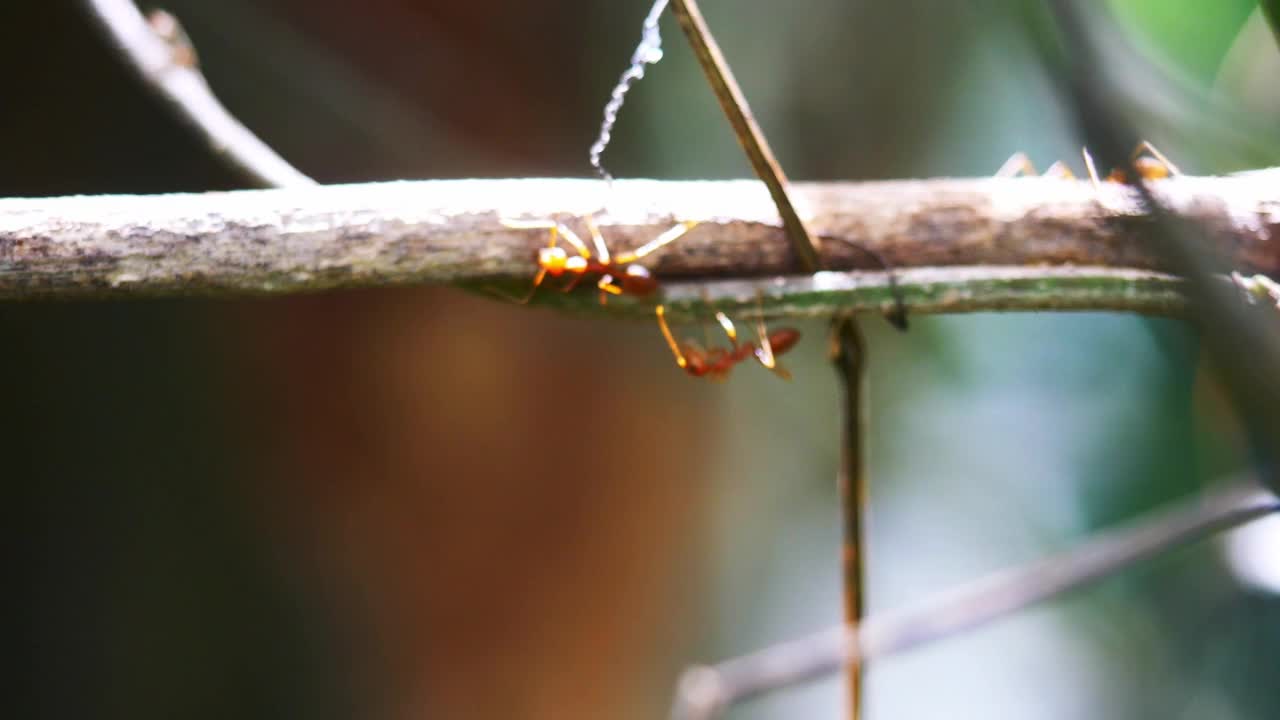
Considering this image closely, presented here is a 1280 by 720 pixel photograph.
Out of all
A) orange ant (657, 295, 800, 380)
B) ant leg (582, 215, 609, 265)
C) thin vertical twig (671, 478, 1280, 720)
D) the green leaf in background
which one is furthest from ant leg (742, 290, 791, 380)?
the green leaf in background

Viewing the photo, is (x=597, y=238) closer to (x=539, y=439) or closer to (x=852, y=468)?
(x=852, y=468)

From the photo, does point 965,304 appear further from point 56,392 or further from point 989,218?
point 56,392

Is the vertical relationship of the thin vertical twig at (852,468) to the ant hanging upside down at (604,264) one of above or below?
below

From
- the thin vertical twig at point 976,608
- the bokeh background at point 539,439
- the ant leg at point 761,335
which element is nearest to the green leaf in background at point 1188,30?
the bokeh background at point 539,439

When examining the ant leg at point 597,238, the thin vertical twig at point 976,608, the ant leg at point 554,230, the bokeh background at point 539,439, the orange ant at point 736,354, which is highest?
the bokeh background at point 539,439

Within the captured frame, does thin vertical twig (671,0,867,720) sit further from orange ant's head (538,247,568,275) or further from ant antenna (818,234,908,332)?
orange ant's head (538,247,568,275)

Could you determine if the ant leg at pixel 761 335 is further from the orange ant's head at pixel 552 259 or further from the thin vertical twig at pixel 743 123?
the orange ant's head at pixel 552 259

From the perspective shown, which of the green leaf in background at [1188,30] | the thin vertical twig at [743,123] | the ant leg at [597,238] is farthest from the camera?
the green leaf in background at [1188,30]

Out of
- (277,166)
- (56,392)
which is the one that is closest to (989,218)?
(277,166)
